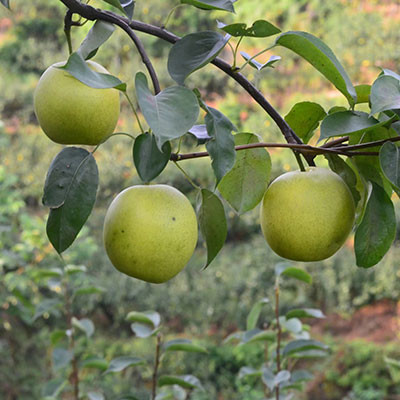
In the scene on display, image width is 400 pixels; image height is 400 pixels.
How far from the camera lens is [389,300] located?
2.92 m

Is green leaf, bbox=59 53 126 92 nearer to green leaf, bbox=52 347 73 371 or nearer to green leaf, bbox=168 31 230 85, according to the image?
green leaf, bbox=168 31 230 85

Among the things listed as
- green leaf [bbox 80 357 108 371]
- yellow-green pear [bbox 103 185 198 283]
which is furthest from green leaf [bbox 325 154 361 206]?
green leaf [bbox 80 357 108 371]

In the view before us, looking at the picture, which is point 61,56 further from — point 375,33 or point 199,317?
point 199,317

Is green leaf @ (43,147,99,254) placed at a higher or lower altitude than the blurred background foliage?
higher

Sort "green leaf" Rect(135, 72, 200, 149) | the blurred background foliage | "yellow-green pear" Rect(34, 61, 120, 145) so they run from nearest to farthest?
"green leaf" Rect(135, 72, 200, 149), "yellow-green pear" Rect(34, 61, 120, 145), the blurred background foliage

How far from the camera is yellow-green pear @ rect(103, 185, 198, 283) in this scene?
1.30 feet

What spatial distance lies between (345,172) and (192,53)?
0.15 meters

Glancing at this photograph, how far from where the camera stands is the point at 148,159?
0.37 meters

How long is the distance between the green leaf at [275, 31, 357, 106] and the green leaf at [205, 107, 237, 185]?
0.26 feet

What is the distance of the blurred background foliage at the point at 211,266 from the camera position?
2301mm

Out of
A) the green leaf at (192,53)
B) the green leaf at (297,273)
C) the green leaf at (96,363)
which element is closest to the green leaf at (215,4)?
the green leaf at (192,53)

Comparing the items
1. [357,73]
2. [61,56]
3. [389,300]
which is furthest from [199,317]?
[61,56]

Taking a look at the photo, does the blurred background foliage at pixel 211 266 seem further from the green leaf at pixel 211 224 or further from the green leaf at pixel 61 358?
the green leaf at pixel 211 224

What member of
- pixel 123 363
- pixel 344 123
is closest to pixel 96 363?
pixel 123 363
